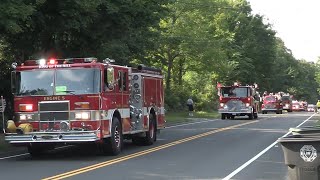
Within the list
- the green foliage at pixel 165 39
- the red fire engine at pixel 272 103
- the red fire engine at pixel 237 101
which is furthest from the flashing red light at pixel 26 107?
the red fire engine at pixel 272 103

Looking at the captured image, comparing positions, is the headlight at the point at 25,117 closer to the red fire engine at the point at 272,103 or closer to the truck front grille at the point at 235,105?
the truck front grille at the point at 235,105

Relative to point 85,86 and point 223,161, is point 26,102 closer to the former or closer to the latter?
point 85,86

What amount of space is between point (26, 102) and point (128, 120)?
12.3ft

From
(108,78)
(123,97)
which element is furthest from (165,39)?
(108,78)

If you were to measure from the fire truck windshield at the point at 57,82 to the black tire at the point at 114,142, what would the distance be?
64.2 inches

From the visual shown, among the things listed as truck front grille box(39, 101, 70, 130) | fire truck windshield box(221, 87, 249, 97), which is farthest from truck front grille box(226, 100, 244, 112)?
truck front grille box(39, 101, 70, 130)

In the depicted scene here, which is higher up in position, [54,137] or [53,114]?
[53,114]

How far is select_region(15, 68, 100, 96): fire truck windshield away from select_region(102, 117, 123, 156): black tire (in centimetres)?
163

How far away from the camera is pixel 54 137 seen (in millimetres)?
15336

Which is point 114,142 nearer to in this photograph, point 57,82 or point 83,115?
point 83,115

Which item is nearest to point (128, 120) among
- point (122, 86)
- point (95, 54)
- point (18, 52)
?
point (122, 86)

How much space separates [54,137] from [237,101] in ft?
93.9

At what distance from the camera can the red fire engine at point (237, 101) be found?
42.2 meters

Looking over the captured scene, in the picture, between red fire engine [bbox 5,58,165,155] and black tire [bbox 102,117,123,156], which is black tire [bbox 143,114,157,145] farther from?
red fire engine [bbox 5,58,165,155]
